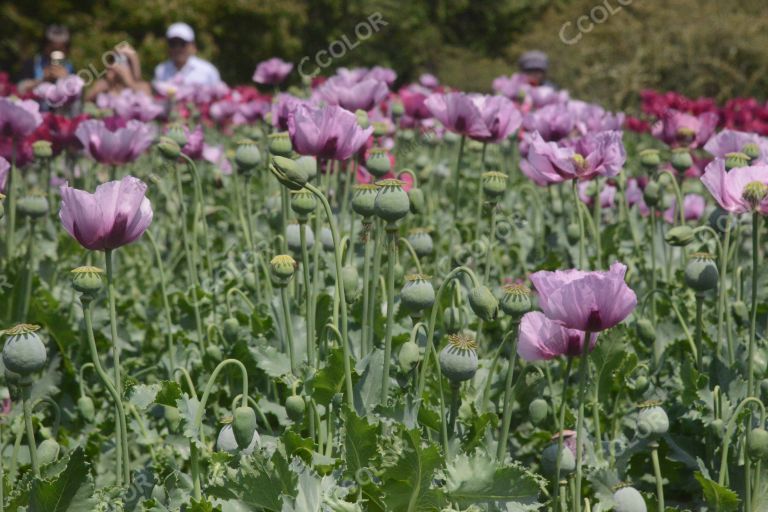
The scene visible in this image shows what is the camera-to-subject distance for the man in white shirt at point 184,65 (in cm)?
570

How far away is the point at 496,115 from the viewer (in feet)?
7.75

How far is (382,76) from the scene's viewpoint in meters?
3.45

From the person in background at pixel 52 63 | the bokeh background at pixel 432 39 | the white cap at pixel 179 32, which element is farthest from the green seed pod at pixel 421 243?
the bokeh background at pixel 432 39

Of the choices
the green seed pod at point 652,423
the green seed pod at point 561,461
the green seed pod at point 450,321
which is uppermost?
the green seed pod at point 450,321

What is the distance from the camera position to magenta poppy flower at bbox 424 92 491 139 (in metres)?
2.28

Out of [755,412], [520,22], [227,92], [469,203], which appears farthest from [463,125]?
[520,22]

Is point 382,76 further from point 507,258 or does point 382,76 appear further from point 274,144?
point 274,144

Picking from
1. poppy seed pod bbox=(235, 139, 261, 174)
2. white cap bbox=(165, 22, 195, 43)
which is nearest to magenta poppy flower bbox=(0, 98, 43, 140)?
poppy seed pod bbox=(235, 139, 261, 174)

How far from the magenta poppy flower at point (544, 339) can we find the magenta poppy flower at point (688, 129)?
1.50 meters

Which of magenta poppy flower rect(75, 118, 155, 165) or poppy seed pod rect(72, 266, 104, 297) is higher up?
magenta poppy flower rect(75, 118, 155, 165)

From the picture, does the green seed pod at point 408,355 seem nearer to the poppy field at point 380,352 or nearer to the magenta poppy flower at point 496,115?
the poppy field at point 380,352

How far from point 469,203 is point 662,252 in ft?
4.89

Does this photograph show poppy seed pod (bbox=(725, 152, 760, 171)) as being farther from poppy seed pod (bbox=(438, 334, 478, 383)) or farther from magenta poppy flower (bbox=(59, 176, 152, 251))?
magenta poppy flower (bbox=(59, 176, 152, 251))

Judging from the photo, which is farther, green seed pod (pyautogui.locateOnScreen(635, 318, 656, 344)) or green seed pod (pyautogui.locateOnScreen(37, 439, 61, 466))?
green seed pod (pyautogui.locateOnScreen(635, 318, 656, 344))
